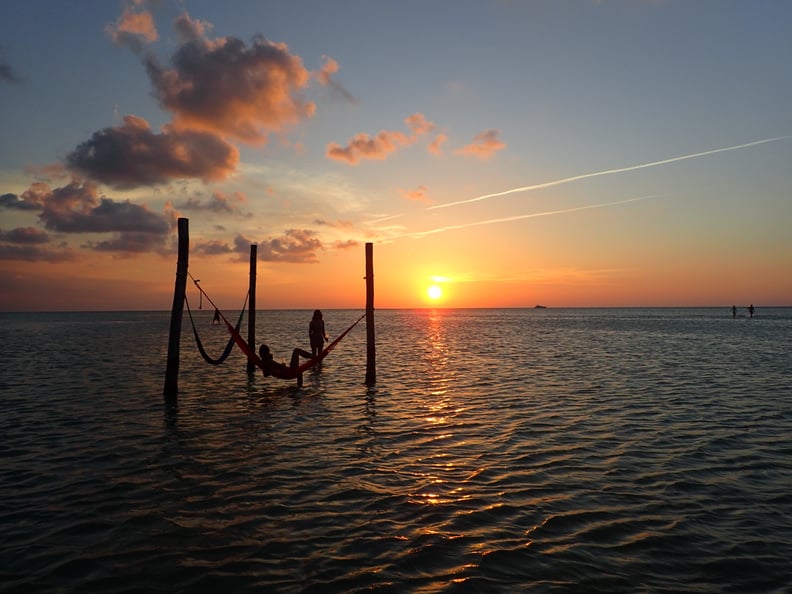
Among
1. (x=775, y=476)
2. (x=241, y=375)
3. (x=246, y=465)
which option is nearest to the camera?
(x=775, y=476)

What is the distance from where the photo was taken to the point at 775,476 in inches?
305

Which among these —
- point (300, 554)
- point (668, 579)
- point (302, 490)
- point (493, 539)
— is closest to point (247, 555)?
point (300, 554)

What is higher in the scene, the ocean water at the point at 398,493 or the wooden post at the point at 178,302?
the wooden post at the point at 178,302

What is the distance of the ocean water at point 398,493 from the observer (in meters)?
4.88

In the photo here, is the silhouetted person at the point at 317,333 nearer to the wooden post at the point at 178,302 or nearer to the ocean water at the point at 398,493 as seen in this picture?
the ocean water at the point at 398,493

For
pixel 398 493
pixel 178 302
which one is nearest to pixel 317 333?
pixel 178 302

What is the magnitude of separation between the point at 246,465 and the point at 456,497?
12.0 ft

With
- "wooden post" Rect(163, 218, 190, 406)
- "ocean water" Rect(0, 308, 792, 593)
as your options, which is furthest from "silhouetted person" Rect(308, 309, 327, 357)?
"wooden post" Rect(163, 218, 190, 406)

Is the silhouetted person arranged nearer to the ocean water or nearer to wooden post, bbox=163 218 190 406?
the ocean water

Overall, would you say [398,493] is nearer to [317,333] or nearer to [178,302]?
[178,302]

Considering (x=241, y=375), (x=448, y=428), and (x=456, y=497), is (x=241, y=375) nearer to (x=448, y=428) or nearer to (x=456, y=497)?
(x=448, y=428)

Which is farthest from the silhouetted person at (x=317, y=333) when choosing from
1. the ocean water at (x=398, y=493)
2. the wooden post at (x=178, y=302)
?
the wooden post at (x=178, y=302)

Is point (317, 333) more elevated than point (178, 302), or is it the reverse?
point (178, 302)

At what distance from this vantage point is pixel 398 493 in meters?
7.01
